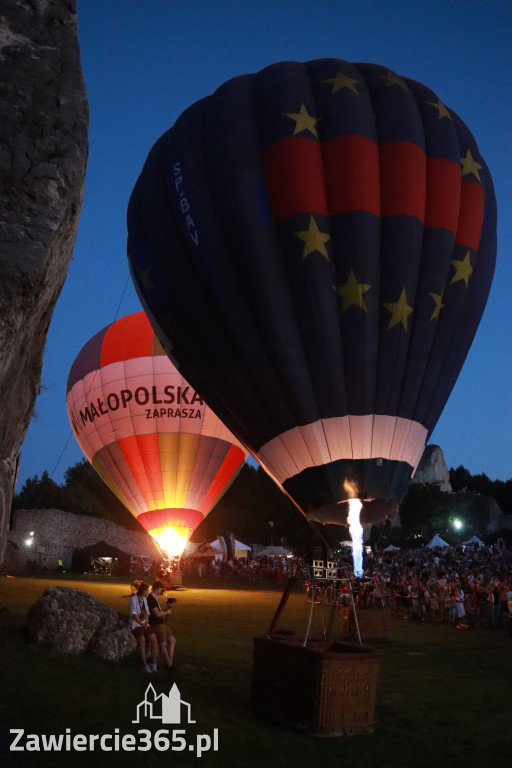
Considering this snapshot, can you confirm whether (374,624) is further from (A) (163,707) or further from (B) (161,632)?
(A) (163,707)

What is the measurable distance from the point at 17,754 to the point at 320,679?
107 inches

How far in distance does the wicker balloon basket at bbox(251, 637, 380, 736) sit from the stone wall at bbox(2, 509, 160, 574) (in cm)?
2756

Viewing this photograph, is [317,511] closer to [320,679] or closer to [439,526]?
[320,679]

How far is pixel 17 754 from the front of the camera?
5.08m

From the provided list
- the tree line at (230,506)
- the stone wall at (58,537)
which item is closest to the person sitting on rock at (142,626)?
the stone wall at (58,537)

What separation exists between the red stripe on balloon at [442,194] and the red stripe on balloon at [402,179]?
0.20 metres

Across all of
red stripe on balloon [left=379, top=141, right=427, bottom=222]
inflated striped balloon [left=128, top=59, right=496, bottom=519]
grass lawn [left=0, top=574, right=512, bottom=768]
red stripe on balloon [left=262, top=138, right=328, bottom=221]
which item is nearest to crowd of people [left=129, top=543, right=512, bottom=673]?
grass lawn [left=0, top=574, right=512, bottom=768]

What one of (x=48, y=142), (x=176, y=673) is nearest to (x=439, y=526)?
(x=176, y=673)

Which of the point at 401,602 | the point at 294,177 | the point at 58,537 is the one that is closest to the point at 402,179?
the point at 294,177

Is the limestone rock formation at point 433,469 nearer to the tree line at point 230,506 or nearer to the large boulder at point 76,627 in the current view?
the tree line at point 230,506

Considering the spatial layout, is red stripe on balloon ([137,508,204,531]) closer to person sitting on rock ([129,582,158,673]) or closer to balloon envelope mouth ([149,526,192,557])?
balloon envelope mouth ([149,526,192,557])

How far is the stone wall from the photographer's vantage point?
34406 mm

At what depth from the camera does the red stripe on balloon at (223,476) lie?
78.9ft
